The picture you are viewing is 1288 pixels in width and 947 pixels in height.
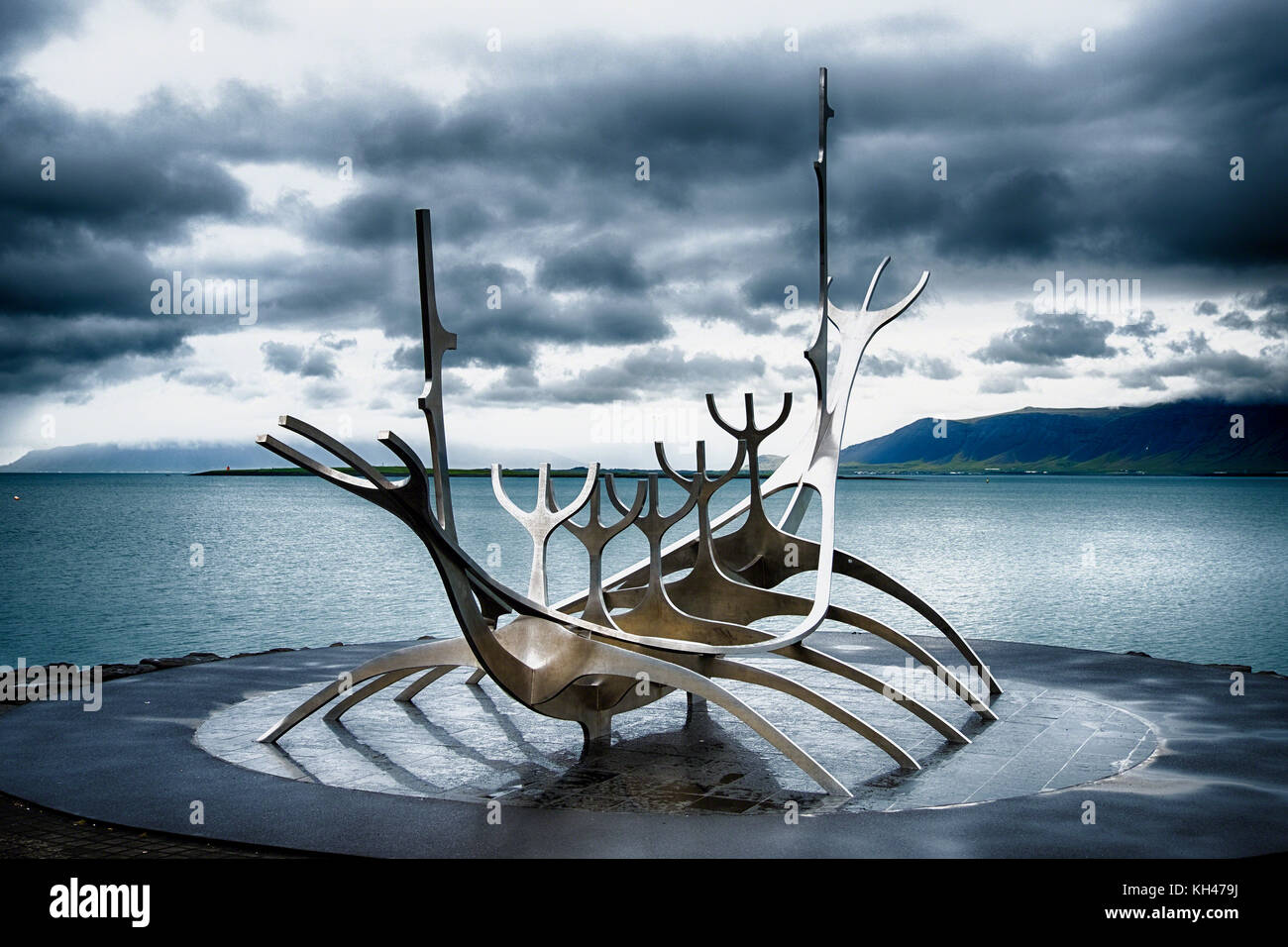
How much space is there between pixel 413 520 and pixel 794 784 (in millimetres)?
3819

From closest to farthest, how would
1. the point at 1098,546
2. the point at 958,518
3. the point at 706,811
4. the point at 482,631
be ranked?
the point at 706,811
the point at 482,631
the point at 1098,546
the point at 958,518

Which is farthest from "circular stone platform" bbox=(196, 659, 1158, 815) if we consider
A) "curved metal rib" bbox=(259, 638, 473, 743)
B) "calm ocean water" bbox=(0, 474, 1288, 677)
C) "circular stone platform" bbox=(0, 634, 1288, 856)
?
"calm ocean water" bbox=(0, 474, 1288, 677)

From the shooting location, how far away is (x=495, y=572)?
55094 mm

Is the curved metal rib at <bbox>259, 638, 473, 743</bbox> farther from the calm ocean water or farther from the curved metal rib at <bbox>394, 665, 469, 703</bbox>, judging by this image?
the calm ocean water

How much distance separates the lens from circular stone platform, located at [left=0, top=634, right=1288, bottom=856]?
26.7 feet

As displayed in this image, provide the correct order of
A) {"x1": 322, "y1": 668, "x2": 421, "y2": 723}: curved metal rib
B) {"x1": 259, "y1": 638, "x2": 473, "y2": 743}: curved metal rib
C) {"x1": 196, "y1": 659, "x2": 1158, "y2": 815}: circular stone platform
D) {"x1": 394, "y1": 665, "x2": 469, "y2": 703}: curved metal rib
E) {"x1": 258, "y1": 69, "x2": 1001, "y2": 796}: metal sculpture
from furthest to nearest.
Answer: {"x1": 394, "y1": 665, "x2": 469, "y2": 703}: curved metal rib < {"x1": 322, "y1": 668, "x2": 421, "y2": 723}: curved metal rib < {"x1": 259, "y1": 638, "x2": 473, "y2": 743}: curved metal rib < {"x1": 196, "y1": 659, "x2": 1158, "y2": 815}: circular stone platform < {"x1": 258, "y1": 69, "x2": 1001, "y2": 796}: metal sculpture

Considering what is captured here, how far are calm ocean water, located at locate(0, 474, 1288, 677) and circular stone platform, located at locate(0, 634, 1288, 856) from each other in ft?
19.6

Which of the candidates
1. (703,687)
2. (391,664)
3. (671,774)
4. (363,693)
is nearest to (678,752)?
(671,774)

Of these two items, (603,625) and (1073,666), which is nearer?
(603,625)

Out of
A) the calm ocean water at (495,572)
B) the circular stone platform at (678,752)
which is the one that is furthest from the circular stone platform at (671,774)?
the calm ocean water at (495,572)

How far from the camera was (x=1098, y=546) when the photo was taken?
214 ft

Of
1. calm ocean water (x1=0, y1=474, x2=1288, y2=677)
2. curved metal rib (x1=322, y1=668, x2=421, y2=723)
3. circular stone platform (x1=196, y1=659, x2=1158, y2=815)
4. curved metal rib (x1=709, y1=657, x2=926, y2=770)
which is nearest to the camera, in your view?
circular stone platform (x1=196, y1=659, x2=1158, y2=815)
